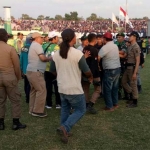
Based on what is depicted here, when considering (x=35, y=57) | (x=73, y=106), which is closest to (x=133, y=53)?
(x=35, y=57)

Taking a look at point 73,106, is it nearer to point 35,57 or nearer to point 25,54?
point 35,57

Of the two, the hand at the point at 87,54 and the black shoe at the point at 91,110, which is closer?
the hand at the point at 87,54

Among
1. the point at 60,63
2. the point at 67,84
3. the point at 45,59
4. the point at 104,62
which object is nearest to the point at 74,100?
the point at 67,84

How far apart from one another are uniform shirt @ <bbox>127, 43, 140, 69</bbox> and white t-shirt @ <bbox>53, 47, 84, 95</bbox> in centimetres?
254

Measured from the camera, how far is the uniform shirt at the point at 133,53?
635cm

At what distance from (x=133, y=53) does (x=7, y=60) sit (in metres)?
3.01

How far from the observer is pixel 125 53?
260 inches

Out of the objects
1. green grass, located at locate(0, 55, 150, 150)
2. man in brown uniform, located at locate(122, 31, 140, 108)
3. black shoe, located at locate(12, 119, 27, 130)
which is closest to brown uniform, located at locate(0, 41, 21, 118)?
black shoe, located at locate(12, 119, 27, 130)

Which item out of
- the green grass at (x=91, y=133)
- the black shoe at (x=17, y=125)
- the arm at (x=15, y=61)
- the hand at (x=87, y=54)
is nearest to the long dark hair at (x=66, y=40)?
the arm at (x=15, y=61)

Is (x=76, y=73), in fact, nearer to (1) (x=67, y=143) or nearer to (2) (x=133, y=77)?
(1) (x=67, y=143)

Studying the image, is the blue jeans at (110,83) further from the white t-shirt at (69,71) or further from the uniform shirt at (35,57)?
the white t-shirt at (69,71)

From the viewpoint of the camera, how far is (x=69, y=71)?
416cm

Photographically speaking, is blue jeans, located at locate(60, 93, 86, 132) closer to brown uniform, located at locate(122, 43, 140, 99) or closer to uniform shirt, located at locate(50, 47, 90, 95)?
uniform shirt, located at locate(50, 47, 90, 95)

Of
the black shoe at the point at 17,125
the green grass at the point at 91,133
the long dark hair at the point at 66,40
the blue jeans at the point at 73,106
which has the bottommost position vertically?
the green grass at the point at 91,133
